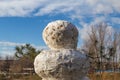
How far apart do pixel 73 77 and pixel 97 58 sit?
2422cm

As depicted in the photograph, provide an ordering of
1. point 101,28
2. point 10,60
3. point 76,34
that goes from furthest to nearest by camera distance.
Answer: point 10,60 < point 101,28 < point 76,34

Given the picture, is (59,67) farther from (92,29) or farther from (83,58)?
(92,29)

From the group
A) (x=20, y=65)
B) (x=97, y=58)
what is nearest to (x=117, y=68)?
(x=97, y=58)

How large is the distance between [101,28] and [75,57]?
24179 millimetres

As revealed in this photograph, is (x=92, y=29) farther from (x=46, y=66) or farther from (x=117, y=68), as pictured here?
(x=46, y=66)

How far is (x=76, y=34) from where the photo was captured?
18.3 feet

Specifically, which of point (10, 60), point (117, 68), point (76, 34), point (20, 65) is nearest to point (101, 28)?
point (117, 68)

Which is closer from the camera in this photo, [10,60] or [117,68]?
[117,68]

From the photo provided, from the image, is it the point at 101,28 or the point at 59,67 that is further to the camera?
the point at 101,28

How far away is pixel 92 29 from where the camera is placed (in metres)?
29.5

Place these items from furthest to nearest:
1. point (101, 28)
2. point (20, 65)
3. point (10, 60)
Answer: point (10, 60) → point (20, 65) → point (101, 28)

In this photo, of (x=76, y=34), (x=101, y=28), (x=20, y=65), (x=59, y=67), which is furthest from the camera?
(x=20, y=65)

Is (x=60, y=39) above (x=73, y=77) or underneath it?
above

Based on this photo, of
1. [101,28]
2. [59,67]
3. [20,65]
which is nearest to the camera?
[59,67]
